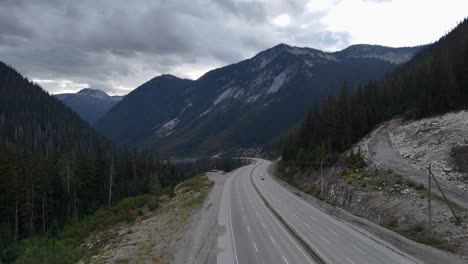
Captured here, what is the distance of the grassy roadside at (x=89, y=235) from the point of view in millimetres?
32594

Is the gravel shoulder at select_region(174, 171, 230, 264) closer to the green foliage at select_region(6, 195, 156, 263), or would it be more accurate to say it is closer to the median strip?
the median strip

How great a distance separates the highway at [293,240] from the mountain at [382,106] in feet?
113

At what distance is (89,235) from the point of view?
150ft

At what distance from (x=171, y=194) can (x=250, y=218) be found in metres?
29.0

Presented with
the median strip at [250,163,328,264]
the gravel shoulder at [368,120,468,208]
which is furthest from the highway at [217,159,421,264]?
the gravel shoulder at [368,120,468,208]

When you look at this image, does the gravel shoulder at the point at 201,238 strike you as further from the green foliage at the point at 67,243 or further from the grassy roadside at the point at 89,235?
the green foliage at the point at 67,243

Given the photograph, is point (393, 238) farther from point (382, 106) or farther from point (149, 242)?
point (382, 106)

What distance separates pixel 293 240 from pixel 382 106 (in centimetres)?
9182

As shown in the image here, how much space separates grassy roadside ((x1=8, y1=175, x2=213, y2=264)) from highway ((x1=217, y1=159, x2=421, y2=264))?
8.68m

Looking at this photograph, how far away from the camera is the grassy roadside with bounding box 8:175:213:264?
32594 mm

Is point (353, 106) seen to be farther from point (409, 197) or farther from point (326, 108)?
point (409, 197)

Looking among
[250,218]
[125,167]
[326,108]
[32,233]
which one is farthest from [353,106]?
[32,233]

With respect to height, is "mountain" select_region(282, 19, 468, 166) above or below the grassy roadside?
above

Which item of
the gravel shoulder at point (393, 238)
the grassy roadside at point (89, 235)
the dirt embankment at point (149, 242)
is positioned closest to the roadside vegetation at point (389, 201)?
the gravel shoulder at point (393, 238)
